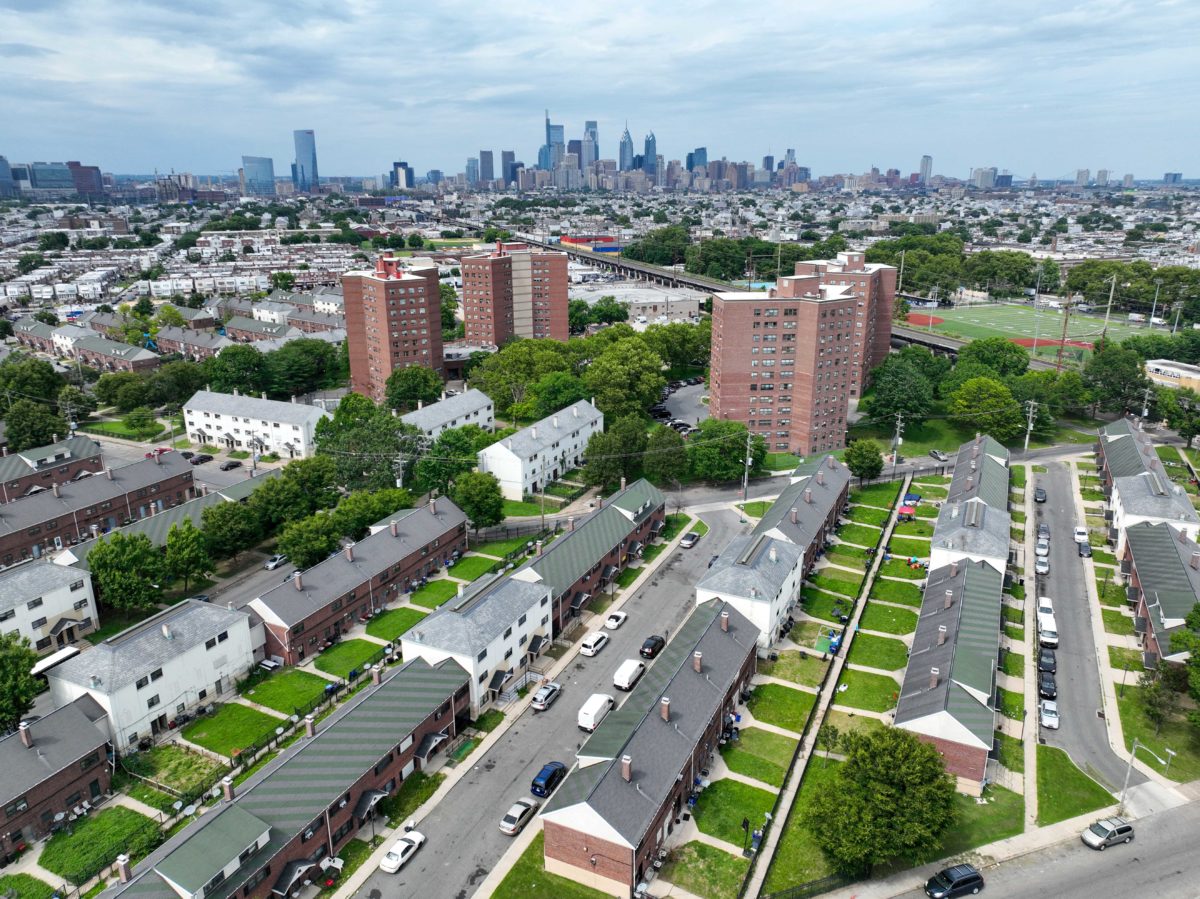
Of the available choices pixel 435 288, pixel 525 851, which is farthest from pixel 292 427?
pixel 525 851

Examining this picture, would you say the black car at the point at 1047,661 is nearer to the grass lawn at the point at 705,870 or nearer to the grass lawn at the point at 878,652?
the grass lawn at the point at 878,652

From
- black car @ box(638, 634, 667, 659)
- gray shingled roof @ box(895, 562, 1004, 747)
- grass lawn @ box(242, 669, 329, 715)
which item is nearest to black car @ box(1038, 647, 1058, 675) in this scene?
gray shingled roof @ box(895, 562, 1004, 747)

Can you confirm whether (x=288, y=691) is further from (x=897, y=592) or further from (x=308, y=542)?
(x=897, y=592)

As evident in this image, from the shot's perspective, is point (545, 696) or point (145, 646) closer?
point (145, 646)

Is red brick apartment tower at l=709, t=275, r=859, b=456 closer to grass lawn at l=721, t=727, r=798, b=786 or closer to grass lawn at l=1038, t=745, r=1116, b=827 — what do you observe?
grass lawn at l=721, t=727, r=798, b=786

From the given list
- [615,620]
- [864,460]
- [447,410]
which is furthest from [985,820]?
[447,410]

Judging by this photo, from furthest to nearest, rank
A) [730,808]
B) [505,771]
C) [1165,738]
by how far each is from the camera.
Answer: [1165,738] < [505,771] < [730,808]

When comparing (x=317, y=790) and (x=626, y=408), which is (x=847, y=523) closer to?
(x=626, y=408)

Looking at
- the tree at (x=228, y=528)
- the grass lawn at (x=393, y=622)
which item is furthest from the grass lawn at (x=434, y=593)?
the tree at (x=228, y=528)
